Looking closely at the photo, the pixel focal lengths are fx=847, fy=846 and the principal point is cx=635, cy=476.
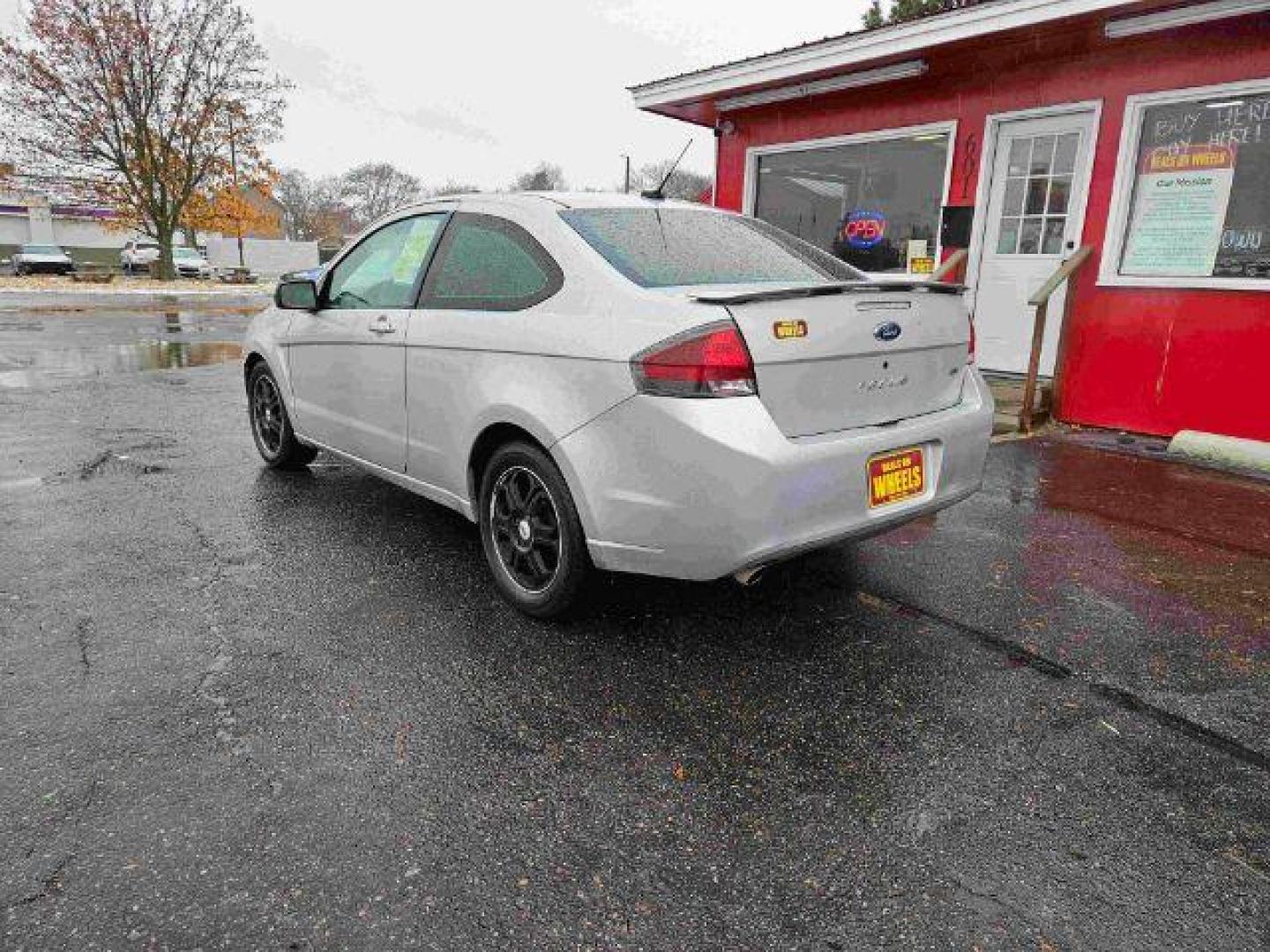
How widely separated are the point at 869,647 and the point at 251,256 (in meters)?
50.5

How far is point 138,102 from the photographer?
28000mm

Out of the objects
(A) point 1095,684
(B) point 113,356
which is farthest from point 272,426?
(B) point 113,356

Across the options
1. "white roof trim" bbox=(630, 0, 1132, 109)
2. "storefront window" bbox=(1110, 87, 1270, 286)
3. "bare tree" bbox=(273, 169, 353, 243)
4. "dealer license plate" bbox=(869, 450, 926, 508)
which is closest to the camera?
"dealer license plate" bbox=(869, 450, 926, 508)

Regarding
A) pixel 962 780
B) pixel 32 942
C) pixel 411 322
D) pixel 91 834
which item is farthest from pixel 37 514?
pixel 962 780

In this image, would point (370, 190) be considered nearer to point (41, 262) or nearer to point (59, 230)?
point (59, 230)

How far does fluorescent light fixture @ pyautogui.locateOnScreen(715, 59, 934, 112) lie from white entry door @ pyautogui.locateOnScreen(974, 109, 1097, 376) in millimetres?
956

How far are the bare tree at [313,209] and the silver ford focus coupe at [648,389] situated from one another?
6711cm

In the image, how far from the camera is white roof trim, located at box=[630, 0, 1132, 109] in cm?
612

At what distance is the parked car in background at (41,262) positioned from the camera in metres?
35.7

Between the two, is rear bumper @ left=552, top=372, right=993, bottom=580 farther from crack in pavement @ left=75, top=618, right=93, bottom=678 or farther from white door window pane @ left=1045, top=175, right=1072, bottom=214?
white door window pane @ left=1045, top=175, right=1072, bottom=214

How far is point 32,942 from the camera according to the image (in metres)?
1.72

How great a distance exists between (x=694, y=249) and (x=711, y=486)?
1174 millimetres

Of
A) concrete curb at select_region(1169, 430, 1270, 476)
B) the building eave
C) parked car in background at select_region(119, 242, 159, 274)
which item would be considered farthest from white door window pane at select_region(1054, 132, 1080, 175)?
parked car in background at select_region(119, 242, 159, 274)

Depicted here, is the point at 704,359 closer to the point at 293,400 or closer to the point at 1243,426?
the point at 293,400
